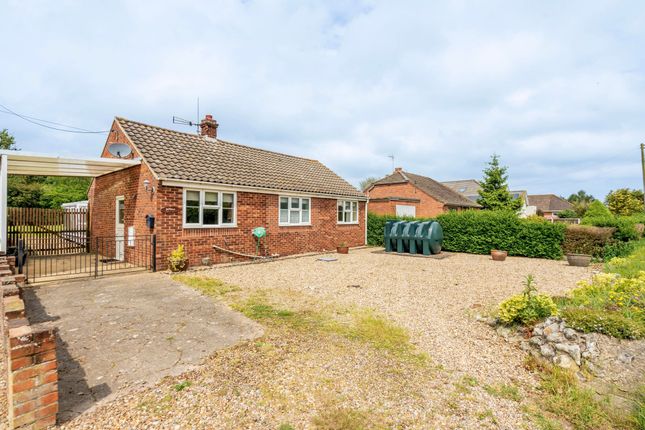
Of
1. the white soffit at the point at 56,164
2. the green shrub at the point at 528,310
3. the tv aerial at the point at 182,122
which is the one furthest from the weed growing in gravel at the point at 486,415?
the tv aerial at the point at 182,122

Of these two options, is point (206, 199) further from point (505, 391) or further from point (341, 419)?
point (505, 391)

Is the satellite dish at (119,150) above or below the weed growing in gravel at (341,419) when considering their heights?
above

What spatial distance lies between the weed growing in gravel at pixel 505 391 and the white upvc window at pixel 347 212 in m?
13.8

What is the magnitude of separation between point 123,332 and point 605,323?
7.23 metres

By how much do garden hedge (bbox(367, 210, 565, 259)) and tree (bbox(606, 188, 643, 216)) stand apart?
1170 inches

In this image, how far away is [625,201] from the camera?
118 feet

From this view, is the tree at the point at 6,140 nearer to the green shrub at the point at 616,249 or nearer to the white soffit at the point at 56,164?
the white soffit at the point at 56,164

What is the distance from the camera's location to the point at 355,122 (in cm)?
2003

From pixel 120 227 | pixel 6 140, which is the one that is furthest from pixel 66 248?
pixel 6 140

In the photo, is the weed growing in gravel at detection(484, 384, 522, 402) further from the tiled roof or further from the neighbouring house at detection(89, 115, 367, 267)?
the tiled roof

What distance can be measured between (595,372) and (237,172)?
39.8 feet

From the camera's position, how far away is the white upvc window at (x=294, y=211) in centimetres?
1414

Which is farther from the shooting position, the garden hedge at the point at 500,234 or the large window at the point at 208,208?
the garden hedge at the point at 500,234

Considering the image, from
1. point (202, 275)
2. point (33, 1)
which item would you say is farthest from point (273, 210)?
point (33, 1)
